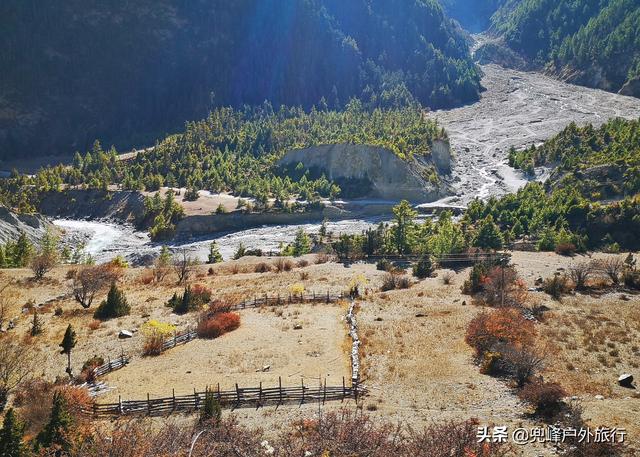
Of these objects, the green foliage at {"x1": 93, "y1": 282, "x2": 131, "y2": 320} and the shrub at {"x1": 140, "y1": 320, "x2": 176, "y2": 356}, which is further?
the green foliage at {"x1": 93, "y1": 282, "x2": 131, "y2": 320}

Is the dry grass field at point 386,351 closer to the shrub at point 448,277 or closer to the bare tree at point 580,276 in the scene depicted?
the shrub at point 448,277

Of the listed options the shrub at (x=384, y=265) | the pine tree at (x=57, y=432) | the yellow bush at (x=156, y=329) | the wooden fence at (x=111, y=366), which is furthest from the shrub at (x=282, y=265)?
the pine tree at (x=57, y=432)

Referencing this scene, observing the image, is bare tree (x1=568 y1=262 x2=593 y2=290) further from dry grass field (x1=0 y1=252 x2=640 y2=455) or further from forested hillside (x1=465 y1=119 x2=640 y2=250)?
forested hillside (x1=465 y1=119 x2=640 y2=250)

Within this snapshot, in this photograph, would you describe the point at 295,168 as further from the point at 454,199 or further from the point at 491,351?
the point at 491,351

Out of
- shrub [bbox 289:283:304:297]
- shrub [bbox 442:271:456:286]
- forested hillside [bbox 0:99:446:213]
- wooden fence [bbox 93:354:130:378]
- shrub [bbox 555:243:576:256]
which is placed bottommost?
wooden fence [bbox 93:354:130:378]

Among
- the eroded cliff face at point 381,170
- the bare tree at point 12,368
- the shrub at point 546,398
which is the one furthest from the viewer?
the eroded cliff face at point 381,170

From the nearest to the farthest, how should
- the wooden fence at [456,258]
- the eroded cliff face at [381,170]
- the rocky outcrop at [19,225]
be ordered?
the wooden fence at [456,258]
the rocky outcrop at [19,225]
the eroded cliff face at [381,170]

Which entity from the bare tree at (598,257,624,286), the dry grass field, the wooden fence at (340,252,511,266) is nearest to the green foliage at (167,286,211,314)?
the dry grass field
